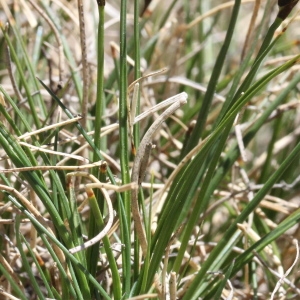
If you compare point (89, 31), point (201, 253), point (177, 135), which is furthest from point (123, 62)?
point (89, 31)

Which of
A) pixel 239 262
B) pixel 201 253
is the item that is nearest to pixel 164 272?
pixel 239 262

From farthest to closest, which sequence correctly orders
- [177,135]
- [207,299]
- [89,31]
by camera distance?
[89,31] → [177,135] → [207,299]

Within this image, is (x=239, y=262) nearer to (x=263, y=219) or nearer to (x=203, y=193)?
(x=203, y=193)

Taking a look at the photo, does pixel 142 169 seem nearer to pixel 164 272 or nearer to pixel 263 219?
pixel 164 272

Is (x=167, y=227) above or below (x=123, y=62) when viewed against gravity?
below

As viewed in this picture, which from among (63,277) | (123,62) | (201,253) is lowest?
(201,253)

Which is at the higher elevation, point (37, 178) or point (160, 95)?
point (37, 178)

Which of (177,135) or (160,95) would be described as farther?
(160,95)

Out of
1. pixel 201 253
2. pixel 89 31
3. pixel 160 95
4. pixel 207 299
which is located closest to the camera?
pixel 207 299

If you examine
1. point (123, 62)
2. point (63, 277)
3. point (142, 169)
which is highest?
point (123, 62)
